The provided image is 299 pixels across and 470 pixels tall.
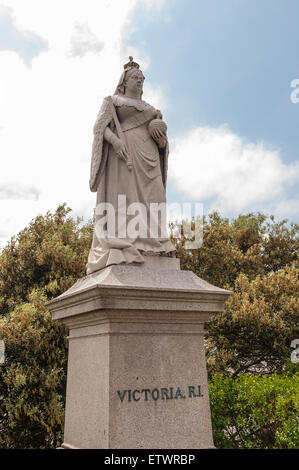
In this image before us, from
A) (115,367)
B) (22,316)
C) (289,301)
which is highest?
(289,301)

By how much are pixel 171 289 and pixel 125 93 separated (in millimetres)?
3051

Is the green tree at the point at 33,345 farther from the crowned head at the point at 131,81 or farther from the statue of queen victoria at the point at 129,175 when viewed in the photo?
the crowned head at the point at 131,81

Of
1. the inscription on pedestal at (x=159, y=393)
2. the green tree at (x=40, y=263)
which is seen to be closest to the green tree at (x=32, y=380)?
the green tree at (x=40, y=263)

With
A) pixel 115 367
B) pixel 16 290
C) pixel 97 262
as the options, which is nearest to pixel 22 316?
pixel 16 290

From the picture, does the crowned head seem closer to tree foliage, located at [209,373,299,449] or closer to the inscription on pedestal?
the inscription on pedestal

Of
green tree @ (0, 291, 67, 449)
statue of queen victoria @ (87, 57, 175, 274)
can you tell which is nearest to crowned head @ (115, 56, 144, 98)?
statue of queen victoria @ (87, 57, 175, 274)

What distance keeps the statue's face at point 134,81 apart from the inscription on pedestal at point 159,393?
4.00 meters

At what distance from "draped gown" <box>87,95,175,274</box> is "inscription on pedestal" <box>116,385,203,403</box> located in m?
1.44

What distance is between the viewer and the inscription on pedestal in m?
4.04

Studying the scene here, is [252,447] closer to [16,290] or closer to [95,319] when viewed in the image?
[95,319]

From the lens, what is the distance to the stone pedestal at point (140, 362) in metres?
4.04
